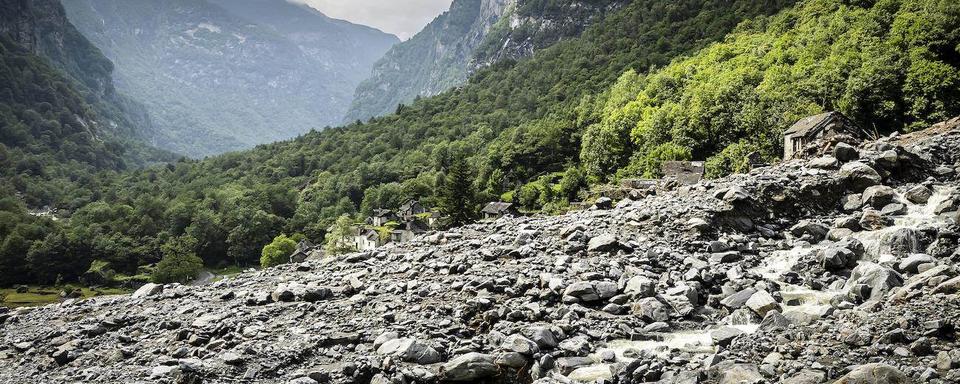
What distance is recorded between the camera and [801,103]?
191 ft

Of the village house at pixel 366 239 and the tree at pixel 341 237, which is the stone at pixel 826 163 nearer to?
the village house at pixel 366 239

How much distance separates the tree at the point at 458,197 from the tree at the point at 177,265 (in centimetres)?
5078

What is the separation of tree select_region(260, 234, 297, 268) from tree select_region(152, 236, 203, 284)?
1118 cm

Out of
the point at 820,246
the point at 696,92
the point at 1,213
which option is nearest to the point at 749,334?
the point at 820,246

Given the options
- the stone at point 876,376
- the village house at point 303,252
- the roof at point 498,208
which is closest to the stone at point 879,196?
the stone at point 876,376

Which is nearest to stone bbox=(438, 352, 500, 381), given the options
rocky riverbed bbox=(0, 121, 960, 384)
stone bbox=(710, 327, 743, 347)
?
rocky riverbed bbox=(0, 121, 960, 384)

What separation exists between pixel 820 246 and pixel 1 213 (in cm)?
15243

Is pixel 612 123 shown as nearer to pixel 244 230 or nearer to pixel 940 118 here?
pixel 940 118

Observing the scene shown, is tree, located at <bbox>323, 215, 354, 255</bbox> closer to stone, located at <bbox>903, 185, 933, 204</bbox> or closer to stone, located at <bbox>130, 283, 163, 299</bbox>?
stone, located at <bbox>130, 283, 163, 299</bbox>

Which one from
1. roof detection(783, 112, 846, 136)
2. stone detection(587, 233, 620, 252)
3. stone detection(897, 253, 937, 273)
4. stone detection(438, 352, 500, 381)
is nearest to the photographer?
stone detection(438, 352, 500, 381)

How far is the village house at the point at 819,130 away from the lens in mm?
42250

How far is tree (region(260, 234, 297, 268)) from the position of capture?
98.1m

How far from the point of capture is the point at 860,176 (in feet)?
88.6

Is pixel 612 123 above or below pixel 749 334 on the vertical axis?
above
